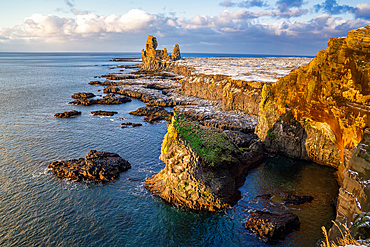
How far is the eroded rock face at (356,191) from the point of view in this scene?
18297 millimetres

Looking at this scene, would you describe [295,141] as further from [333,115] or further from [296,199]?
[296,199]

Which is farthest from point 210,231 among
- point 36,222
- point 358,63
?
point 358,63

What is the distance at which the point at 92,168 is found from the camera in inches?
1567

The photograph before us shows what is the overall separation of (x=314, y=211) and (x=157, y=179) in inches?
898

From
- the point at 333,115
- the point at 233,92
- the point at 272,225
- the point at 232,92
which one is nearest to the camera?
the point at 272,225

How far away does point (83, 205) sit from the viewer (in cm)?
3200

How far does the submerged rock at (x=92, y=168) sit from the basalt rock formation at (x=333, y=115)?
32.0 meters

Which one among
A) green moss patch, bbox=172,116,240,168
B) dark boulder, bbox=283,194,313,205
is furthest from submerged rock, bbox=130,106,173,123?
dark boulder, bbox=283,194,313,205

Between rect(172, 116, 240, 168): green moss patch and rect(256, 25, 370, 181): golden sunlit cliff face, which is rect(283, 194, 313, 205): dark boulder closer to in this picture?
rect(256, 25, 370, 181): golden sunlit cliff face

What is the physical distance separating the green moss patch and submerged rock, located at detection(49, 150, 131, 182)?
14795 millimetres

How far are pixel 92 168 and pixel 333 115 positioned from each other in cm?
3875

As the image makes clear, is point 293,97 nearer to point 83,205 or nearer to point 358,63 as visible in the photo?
point 358,63

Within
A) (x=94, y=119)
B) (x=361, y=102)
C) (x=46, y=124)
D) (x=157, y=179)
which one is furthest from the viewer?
(x=94, y=119)

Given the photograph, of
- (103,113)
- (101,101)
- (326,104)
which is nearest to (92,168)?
(326,104)
